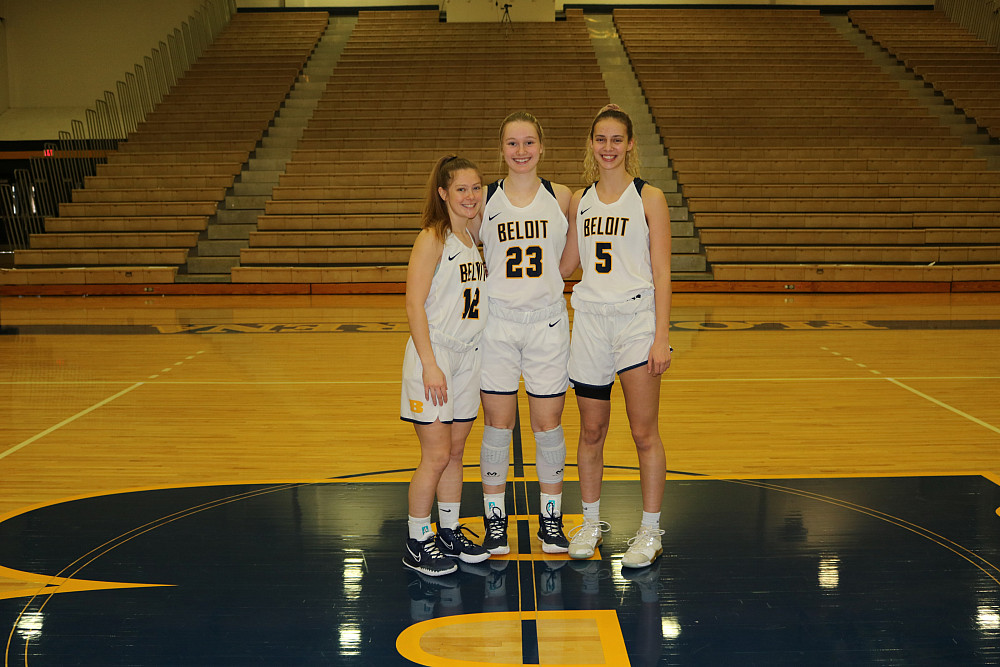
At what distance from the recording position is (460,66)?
1339 cm

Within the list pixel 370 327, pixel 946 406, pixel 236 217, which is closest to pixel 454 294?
pixel 946 406

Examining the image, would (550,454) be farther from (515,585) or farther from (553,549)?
(515,585)

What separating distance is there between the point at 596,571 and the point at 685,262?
24.9ft

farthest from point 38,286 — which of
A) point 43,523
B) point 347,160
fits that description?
point 43,523

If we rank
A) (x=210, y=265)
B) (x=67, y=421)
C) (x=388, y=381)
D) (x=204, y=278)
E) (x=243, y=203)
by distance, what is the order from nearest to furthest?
(x=67, y=421)
(x=388, y=381)
(x=204, y=278)
(x=210, y=265)
(x=243, y=203)

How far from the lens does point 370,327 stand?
23.1 ft

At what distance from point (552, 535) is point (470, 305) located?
735 mm

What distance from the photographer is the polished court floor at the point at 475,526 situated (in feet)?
6.61

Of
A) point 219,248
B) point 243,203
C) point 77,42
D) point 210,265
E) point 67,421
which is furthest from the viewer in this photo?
point 77,42

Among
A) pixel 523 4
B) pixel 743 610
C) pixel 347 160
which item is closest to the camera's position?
pixel 743 610

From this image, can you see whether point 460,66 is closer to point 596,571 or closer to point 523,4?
point 523,4

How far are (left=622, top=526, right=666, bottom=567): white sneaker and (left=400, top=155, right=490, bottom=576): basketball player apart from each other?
502mm

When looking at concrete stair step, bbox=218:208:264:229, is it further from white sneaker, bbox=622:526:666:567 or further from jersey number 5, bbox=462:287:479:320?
white sneaker, bbox=622:526:666:567

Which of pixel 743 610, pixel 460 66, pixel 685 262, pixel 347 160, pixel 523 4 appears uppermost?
pixel 523 4
